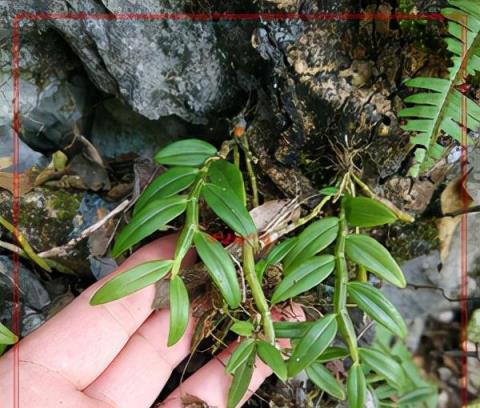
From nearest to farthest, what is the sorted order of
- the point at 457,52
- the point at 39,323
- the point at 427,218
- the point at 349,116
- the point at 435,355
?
the point at 457,52
the point at 349,116
the point at 39,323
the point at 427,218
the point at 435,355

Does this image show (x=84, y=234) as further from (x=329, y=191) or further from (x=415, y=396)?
(x=415, y=396)

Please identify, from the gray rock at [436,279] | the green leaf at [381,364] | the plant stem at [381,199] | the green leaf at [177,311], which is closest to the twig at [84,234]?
the green leaf at [177,311]

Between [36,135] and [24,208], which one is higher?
[36,135]

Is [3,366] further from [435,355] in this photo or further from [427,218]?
[435,355]

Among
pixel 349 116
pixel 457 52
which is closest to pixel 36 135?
pixel 349 116

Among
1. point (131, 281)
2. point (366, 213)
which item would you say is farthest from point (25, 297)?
point (366, 213)

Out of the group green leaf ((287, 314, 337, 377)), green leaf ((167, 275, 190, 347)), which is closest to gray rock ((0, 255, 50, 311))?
green leaf ((167, 275, 190, 347))
